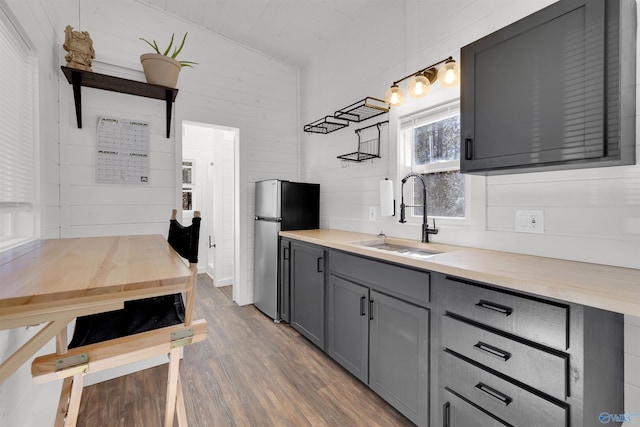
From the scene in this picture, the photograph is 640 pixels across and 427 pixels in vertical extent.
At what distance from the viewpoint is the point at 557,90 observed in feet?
3.95

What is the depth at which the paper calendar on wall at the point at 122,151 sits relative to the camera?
88.8 inches

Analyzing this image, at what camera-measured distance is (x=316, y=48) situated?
10.8 feet

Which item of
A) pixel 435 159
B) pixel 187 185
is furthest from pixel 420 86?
pixel 187 185

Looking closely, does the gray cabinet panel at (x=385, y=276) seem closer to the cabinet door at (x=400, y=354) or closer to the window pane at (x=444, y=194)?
the cabinet door at (x=400, y=354)

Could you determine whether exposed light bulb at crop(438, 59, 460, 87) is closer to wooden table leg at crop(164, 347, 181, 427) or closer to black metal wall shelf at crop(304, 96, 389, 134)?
black metal wall shelf at crop(304, 96, 389, 134)

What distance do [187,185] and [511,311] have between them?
4922 mm

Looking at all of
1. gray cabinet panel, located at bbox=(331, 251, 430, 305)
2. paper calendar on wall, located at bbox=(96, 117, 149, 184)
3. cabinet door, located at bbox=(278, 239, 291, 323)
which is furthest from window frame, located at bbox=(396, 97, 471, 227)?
paper calendar on wall, located at bbox=(96, 117, 149, 184)

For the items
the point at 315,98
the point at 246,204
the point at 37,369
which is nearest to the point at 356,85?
the point at 315,98

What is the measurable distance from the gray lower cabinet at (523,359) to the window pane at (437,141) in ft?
3.57

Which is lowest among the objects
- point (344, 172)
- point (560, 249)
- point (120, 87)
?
point (560, 249)

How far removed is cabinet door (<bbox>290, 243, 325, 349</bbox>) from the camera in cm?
230

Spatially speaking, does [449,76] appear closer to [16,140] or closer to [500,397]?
[500,397]

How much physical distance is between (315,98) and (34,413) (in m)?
3.37

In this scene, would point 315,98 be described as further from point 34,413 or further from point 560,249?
point 34,413
